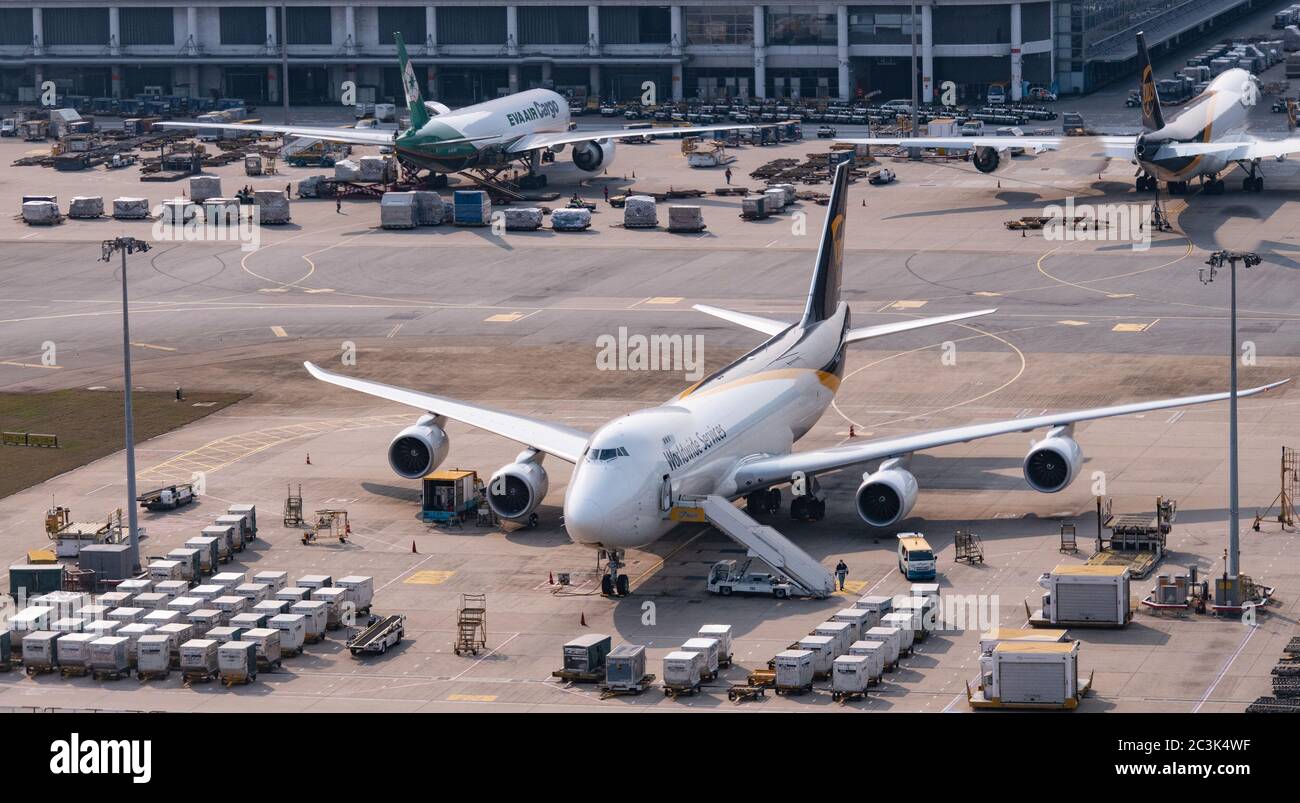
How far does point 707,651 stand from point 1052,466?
2155cm

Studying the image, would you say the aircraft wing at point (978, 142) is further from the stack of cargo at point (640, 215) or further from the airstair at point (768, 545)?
the airstair at point (768, 545)

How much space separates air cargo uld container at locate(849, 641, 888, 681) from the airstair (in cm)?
787

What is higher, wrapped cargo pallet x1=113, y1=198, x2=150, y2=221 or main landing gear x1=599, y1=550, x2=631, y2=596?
wrapped cargo pallet x1=113, y1=198, x2=150, y2=221

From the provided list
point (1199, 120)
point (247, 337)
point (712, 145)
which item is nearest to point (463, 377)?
point (247, 337)

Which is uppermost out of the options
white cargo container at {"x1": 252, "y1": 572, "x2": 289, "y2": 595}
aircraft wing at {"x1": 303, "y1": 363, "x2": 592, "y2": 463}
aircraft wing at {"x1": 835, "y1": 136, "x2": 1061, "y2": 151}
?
aircraft wing at {"x1": 835, "y1": 136, "x2": 1061, "y2": 151}

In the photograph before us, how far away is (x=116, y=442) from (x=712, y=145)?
9836 centimetres

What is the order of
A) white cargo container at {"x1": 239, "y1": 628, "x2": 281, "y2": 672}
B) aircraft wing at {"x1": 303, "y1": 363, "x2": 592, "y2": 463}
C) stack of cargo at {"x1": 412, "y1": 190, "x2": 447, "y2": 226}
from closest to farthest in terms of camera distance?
1. white cargo container at {"x1": 239, "y1": 628, "x2": 281, "y2": 672}
2. aircraft wing at {"x1": 303, "y1": 363, "x2": 592, "y2": 463}
3. stack of cargo at {"x1": 412, "y1": 190, "x2": 447, "y2": 226}

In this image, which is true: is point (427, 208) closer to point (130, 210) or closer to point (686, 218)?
point (686, 218)

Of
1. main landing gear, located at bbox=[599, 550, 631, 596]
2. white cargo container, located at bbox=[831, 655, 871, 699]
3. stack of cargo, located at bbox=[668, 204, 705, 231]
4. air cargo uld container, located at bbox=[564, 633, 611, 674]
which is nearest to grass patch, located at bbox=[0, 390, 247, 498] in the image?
main landing gear, located at bbox=[599, 550, 631, 596]

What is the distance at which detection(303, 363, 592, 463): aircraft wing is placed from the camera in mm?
75312

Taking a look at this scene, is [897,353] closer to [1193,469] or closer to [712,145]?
[1193,469]

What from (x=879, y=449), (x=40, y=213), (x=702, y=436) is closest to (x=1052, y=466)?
(x=879, y=449)

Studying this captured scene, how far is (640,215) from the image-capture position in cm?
14525

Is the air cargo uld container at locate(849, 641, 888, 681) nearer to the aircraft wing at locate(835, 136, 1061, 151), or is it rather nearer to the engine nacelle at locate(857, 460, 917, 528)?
the engine nacelle at locate(857, 460, 917, 528)
